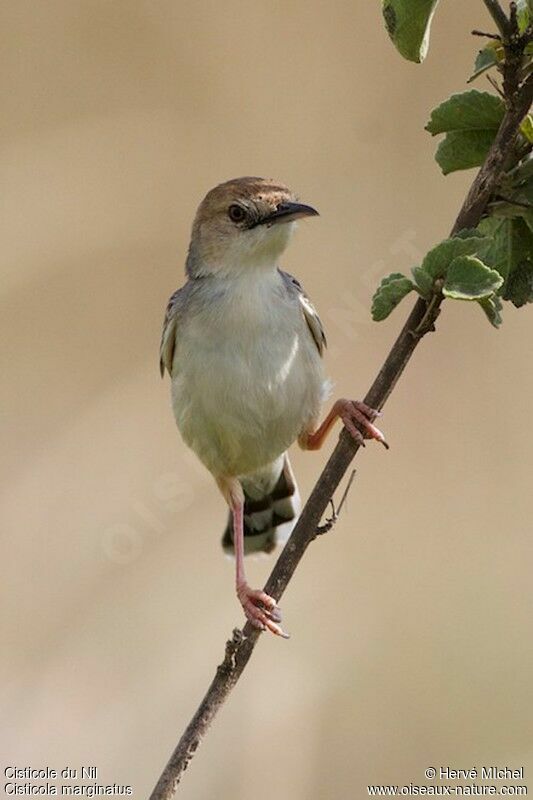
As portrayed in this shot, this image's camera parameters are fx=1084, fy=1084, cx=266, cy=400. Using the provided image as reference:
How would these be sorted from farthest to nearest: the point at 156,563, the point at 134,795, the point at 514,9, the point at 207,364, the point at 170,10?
the point at 170,10 → the point at 156,563 → the point at 134,795 → the point at 207,364 → the point at 514,9

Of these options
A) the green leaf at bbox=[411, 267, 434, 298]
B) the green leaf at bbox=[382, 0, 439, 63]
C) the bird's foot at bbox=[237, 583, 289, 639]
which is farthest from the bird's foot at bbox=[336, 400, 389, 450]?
the green leaf at bbox=[382, 0, 439, 63]

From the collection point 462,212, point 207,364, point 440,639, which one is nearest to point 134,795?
point 440,639

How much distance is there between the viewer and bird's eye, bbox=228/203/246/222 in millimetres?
4445

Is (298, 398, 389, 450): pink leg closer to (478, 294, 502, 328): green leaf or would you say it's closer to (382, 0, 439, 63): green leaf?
(478, 294, 502, 328): green leaf

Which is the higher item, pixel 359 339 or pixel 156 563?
pixel 359 339

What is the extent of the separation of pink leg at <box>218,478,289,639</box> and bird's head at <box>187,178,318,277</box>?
101 centimetres

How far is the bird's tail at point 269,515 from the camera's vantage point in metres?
5.43

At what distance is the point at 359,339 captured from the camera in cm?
597

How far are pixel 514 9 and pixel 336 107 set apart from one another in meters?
4.12

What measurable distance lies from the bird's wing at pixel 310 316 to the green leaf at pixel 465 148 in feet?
7.00

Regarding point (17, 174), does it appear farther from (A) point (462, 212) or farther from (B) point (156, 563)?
(A) point (462, 212)

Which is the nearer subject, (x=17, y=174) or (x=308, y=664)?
(x=308, y=664)

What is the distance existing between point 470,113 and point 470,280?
17.0 inches

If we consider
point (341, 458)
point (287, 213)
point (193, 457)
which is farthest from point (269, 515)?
point (341, 458)
